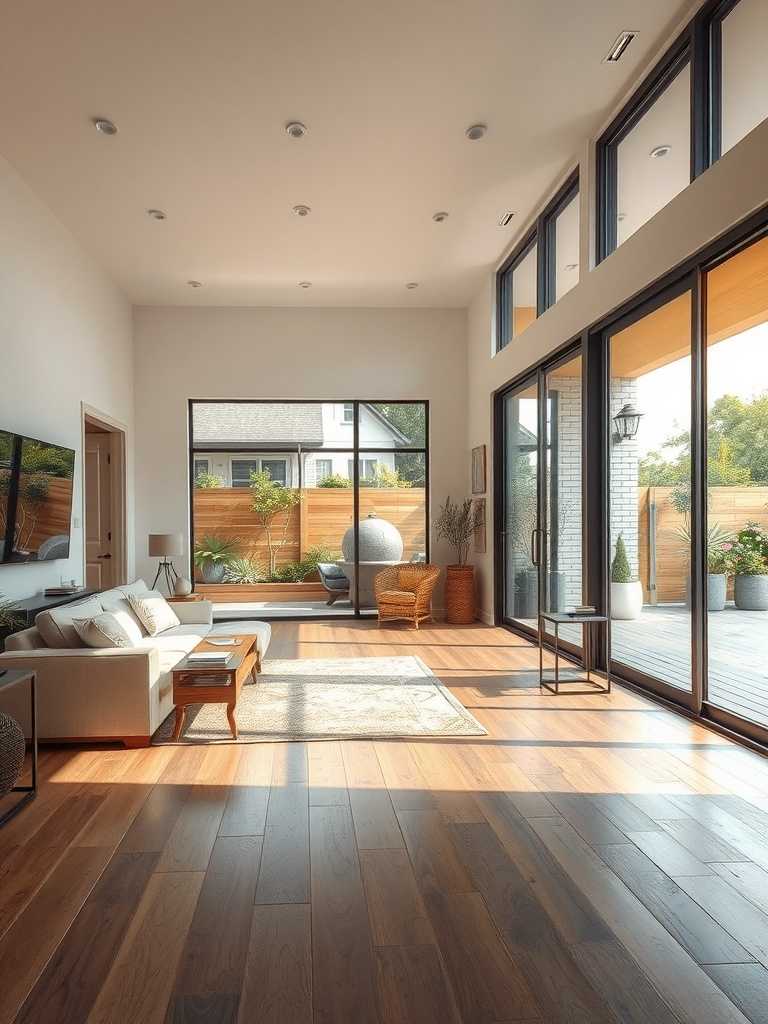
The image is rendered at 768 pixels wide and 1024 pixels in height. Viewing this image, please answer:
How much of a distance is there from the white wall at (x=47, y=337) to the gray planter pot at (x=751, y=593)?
14.7 ft

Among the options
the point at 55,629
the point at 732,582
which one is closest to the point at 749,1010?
the point at 732,582

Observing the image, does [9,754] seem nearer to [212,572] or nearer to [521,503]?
[521,503]

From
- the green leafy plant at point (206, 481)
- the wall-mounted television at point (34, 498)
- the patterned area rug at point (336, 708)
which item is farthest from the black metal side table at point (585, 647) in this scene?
the green leafy plant at point (206, 481)

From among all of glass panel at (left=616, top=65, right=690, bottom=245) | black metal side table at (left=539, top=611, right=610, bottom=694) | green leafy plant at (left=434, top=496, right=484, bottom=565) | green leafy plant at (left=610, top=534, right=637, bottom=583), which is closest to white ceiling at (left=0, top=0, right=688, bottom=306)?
glass panel at (left=616, top=65, right=690, bottom=245)

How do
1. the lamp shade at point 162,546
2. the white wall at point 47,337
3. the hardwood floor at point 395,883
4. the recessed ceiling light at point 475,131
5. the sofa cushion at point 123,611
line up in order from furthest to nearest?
the lamp shade at point 162,546, the white wall at point 47,337, the recessed ceiling light at point 475,131, the sofa cushion at point 123,611, the hardwood floor at point 395,883

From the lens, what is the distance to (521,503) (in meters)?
7.05

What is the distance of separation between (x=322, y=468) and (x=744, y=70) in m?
6.08

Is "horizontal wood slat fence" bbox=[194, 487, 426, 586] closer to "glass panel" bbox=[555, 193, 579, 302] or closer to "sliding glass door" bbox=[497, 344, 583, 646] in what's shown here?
"sliding glass door" bbox=[497, 344, 583, 646]

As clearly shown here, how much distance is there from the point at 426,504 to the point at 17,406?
4.90 metres

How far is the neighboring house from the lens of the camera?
8617 millimetres

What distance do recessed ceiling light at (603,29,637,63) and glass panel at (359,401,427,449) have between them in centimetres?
501

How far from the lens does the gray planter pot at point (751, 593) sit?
11.2 feet

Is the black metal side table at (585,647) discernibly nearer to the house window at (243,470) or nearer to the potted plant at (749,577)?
the potted plant at (749,577)

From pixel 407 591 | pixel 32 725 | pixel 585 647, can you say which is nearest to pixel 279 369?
pixel 407 591
